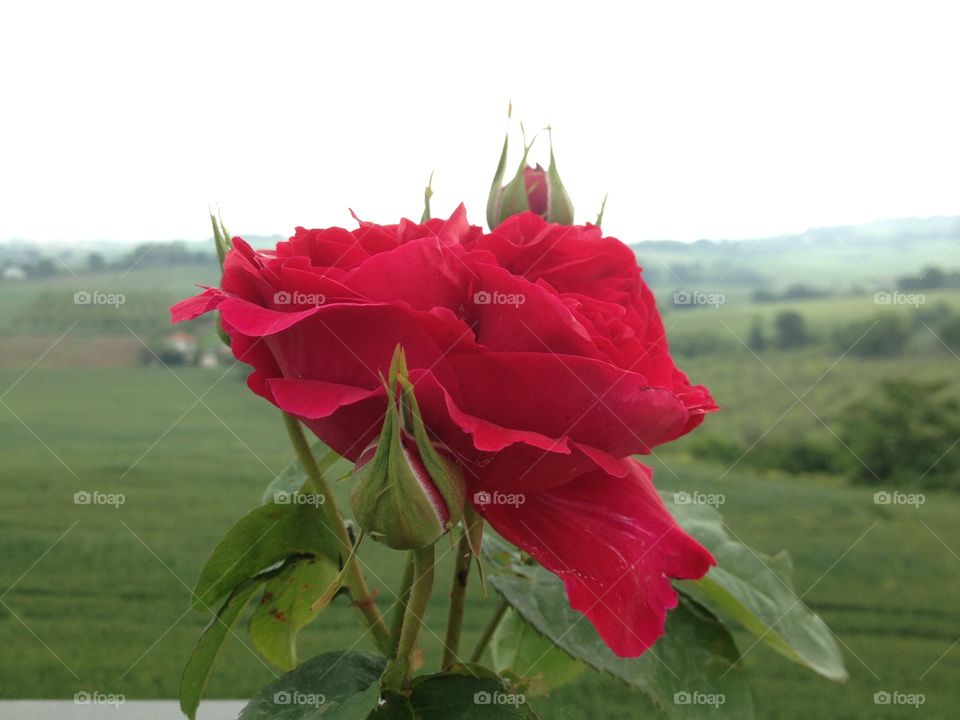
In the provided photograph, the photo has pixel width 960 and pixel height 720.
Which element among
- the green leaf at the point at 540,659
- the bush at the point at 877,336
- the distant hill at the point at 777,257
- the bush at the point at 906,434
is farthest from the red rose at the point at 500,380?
the bush at the point at 877,336

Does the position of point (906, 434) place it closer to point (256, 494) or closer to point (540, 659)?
point (256, 494)

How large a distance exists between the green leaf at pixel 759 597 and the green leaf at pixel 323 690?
0.10 metres

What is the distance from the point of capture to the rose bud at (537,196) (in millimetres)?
241

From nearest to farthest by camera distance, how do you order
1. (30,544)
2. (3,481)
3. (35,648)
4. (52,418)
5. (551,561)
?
(551,561) → (35,648) → (30,544) → (3,481) → (52,418)

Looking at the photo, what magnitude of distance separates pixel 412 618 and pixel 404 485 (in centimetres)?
7

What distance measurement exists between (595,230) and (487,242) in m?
0.03

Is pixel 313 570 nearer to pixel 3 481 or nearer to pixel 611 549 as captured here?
pixel 611 549

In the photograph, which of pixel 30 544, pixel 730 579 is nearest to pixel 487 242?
pixel 730 579

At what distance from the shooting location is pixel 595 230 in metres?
0.19

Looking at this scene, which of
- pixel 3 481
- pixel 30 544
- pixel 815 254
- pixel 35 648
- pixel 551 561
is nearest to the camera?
pixel 551 561

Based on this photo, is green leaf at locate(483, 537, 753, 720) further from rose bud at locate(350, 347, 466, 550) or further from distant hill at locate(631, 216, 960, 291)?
distant hill at locate(631, 216, 960, 291)

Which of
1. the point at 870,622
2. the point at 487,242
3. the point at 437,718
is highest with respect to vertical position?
the point at 487,242

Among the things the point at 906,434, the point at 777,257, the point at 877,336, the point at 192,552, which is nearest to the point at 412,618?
the point at 192,552

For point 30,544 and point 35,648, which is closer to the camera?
point 35,648
